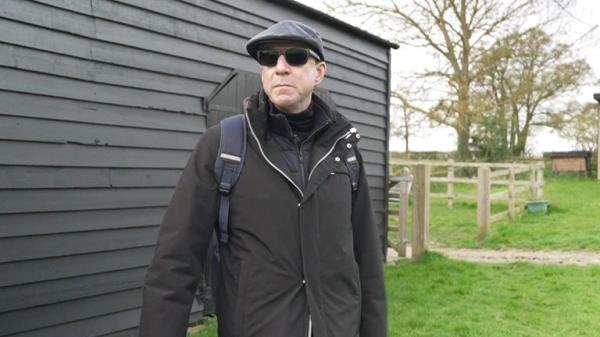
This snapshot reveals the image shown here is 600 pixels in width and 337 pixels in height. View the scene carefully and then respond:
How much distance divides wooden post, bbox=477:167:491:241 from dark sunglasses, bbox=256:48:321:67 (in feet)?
28.4

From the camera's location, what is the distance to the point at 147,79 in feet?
15.9

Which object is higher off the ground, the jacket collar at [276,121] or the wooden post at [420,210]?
the jacket collar at [276,121]

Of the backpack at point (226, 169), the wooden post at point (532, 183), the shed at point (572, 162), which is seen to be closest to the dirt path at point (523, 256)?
the wooden post at point (532, 183)

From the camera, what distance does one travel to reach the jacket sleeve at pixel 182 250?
1.79 metres

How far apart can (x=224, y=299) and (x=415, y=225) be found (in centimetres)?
684

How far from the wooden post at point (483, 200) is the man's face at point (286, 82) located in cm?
862

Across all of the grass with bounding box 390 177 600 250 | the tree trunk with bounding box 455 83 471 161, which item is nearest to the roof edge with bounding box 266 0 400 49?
the grass with bounding box 390 177 600 250

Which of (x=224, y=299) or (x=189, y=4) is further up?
(x=189, y=4)

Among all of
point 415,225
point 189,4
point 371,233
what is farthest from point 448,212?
point 371,233

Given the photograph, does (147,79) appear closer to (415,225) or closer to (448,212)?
(415,225)

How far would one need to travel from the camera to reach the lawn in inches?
209

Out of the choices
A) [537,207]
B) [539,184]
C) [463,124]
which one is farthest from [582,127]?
[537,207]

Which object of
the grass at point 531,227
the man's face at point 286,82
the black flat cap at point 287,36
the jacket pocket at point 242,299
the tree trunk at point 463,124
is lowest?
the grass at point 531,227

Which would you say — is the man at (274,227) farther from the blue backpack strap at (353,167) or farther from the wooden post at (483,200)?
the wooden post at (483,200)
